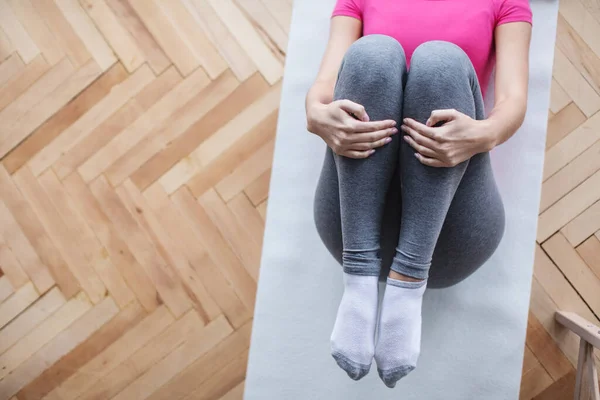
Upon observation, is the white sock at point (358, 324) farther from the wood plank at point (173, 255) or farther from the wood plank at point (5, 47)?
the wood plank at point (5, 47)

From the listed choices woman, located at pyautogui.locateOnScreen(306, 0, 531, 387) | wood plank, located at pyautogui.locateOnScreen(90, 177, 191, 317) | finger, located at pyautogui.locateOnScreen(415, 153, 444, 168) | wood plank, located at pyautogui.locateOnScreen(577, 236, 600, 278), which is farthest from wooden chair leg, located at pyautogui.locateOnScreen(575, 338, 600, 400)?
wood plank, located at pyautogui.locateOnScreen(90, 177, 191, 317)

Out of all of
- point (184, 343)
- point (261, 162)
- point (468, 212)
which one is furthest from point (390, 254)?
point (184, 343)

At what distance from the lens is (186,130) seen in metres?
1.17

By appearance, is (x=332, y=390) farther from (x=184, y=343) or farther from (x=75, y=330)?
(x=75, y=330)

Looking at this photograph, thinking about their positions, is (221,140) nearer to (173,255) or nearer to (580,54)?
(173,255)

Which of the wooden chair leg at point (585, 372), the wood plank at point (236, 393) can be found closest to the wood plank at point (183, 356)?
the wood plank at point (236, 393)

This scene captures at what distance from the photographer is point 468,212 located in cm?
73

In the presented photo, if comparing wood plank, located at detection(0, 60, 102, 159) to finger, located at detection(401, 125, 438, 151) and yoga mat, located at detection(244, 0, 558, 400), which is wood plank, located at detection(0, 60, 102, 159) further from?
finger, located at detection(401, 125, 438, 151)

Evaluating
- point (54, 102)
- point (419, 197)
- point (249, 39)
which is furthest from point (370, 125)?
point (54, 102)

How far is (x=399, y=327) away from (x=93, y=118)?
0.93m

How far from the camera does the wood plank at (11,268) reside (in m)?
1.20

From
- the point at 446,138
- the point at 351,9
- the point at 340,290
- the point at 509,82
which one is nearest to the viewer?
the point at 446,138

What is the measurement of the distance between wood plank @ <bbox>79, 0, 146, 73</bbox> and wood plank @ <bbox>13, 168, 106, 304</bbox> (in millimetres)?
391

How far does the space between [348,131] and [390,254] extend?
229 millimetres
